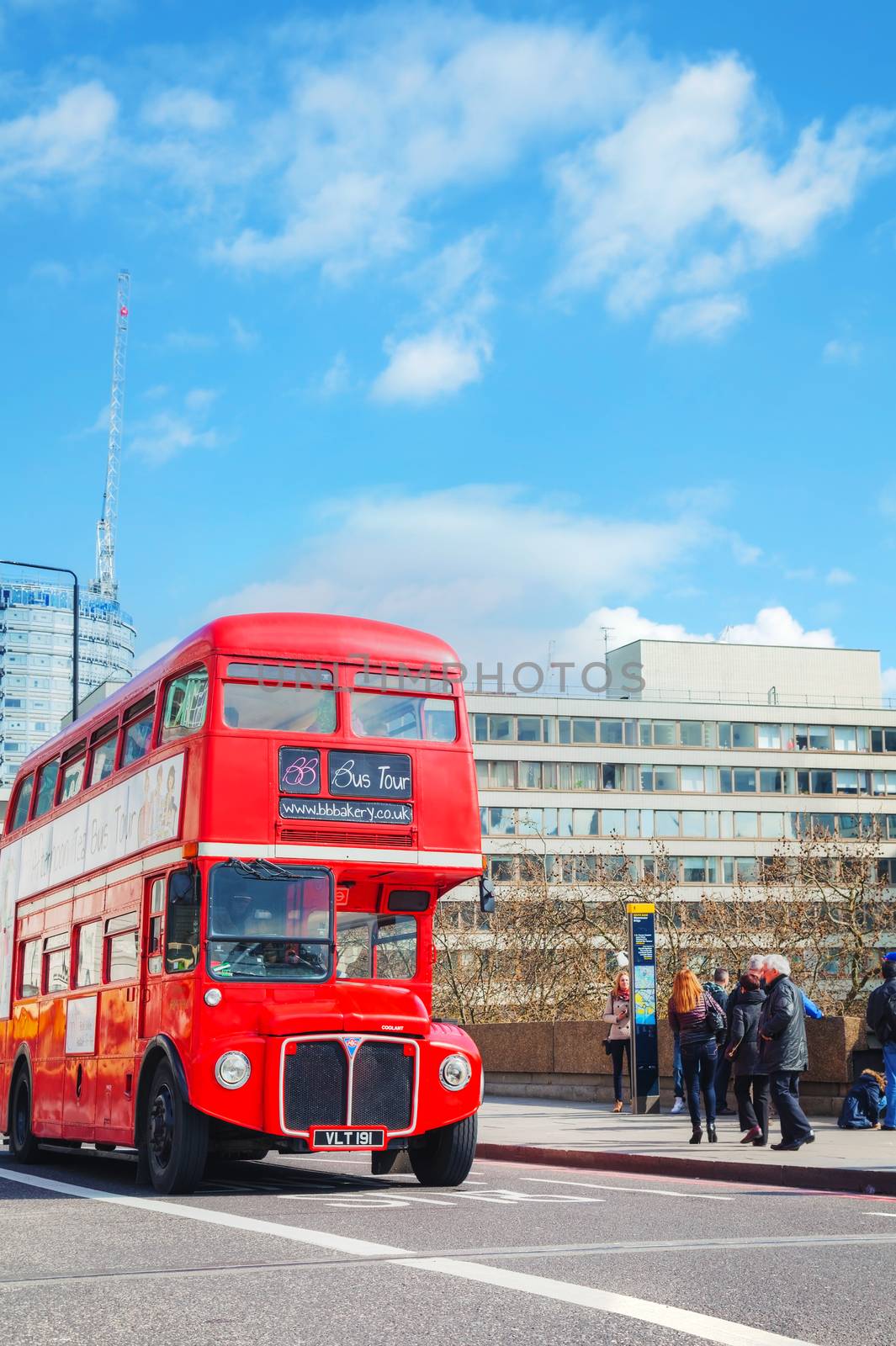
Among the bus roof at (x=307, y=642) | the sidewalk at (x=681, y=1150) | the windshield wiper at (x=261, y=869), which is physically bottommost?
the sidewalk at (x=681, y=1150)

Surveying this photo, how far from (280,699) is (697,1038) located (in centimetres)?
603

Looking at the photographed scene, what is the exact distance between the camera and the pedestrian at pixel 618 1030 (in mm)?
21656

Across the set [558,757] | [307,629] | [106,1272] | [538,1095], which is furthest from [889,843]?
[106,1272]

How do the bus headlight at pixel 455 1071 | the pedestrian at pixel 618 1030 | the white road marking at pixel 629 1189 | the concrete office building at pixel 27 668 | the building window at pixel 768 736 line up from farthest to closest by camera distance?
the concrete office building at pixel 27 668, the building window at pixel 768 736, the pedestrian at pixel 618 1030, the bus headlight at pixel 455 1071, the white road marking at pixel 629 1189

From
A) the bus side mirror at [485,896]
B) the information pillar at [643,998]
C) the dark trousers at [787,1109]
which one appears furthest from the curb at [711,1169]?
the information pillar at [643,998]

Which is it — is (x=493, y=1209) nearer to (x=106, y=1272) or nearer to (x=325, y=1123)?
(x=325, y=1123)

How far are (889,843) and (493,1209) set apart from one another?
76694mm

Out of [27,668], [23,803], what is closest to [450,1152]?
[23,803]

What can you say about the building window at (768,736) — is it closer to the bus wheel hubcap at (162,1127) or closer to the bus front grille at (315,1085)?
the bus wheel hubcap at (162,1127)

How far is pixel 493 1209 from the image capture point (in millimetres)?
11375

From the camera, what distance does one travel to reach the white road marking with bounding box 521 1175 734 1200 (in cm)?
1227

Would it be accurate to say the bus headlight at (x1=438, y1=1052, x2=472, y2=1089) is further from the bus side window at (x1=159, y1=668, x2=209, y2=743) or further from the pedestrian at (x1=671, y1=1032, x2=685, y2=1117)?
the pedestrian at (x1=671, y1=1032, x2=685, y2=1117)

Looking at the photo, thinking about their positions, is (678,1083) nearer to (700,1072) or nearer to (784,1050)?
(700,1072)

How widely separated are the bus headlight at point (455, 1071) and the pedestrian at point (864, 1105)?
5612mm
